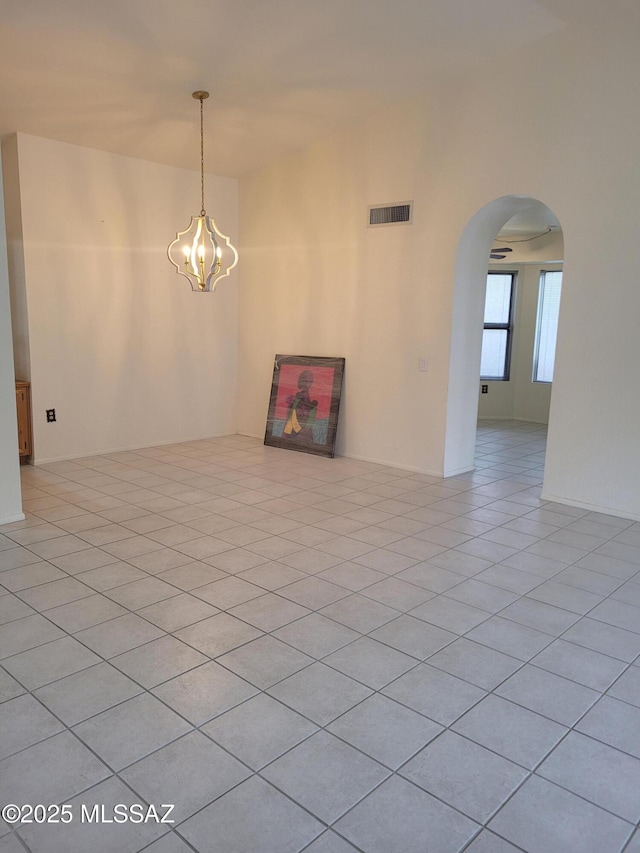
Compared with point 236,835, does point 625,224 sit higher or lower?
higher

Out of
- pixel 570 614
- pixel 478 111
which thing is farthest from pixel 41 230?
pixel 570 614

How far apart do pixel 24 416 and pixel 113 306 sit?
1.24 m

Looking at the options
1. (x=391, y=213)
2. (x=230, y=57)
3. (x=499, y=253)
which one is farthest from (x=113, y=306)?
(x=499, y=253)

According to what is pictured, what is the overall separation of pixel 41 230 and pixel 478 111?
3.52 metres

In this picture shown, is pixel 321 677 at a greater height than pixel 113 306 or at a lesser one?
lesser

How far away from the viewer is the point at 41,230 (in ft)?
17.1

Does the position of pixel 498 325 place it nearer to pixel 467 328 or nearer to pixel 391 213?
pixel 467 328

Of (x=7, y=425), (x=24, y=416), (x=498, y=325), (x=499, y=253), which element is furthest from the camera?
(x=498, y=325)

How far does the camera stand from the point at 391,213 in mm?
5309

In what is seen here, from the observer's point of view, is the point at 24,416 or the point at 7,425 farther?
the point at 24,416

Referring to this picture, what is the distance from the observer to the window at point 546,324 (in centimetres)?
802

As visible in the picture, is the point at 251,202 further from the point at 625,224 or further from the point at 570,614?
the point at 570,614

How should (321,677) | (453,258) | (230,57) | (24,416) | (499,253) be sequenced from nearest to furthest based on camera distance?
(321,677) < (230,57) < (453,258) < (24,416) < (499,253)

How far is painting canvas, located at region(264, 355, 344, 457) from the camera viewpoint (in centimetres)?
592
